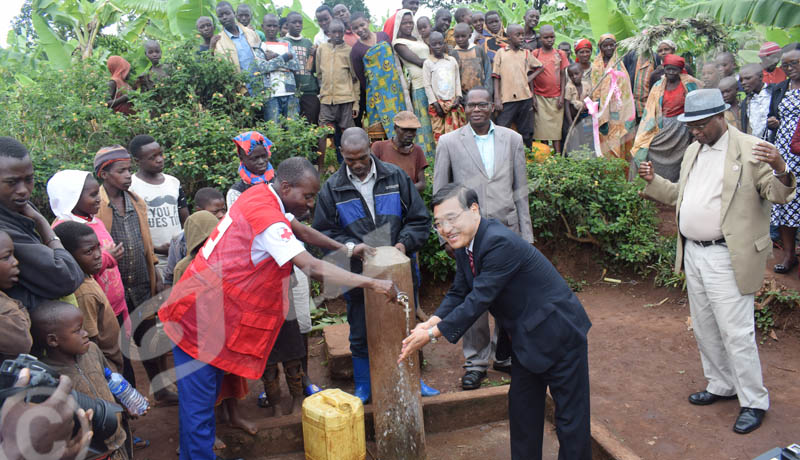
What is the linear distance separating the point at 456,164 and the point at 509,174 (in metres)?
0.43

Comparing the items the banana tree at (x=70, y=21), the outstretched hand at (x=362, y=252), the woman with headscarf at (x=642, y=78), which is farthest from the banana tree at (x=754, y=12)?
the banana tree at (x=70, y=21)

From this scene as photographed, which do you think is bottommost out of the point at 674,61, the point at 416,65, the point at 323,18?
the point at 674,61

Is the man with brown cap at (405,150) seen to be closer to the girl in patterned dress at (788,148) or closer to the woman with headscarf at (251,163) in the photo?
the woman with headscarf at (251,163)

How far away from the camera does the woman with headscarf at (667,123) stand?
296 inches

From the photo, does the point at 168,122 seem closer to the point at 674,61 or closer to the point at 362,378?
the point at 362,378

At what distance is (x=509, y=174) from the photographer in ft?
15.6

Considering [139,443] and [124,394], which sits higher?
[124,394]

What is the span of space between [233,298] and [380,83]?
4827mm

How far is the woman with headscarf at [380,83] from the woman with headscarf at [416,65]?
0.19 metres

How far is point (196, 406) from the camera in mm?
3439

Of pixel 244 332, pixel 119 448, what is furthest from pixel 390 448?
pixel 119 448

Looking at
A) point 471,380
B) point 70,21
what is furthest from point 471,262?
point 70,21

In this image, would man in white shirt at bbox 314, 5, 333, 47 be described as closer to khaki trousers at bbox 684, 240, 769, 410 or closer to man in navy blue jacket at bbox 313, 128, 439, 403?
man in navy blue jacket at bbox 313, 128, 439, 403

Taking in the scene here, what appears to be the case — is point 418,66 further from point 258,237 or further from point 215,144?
point 258,237
